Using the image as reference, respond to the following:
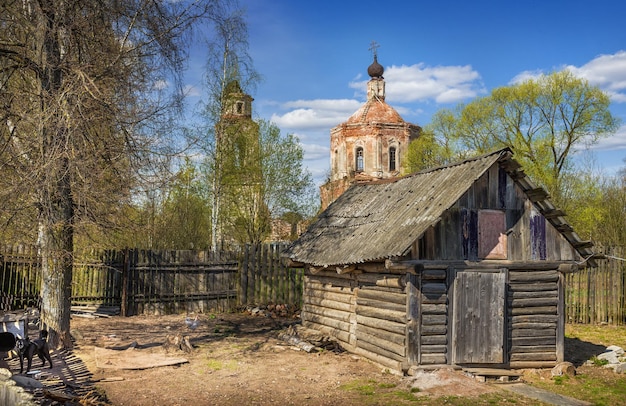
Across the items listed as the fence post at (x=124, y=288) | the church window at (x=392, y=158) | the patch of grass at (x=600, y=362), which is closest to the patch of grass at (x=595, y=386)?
the patch of grass at (x=600, y=362)

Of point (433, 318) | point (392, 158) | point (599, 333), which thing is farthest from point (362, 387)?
point (392, 158)

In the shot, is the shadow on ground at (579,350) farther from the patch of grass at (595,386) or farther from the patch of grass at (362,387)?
the patch of grass at (362,387)

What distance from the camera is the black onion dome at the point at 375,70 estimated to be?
47509mm

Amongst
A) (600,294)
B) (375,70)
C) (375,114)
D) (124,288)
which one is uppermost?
(375,70)

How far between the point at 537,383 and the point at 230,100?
15824mm

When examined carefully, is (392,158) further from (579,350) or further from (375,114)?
(579,350)

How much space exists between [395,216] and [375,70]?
121 feet

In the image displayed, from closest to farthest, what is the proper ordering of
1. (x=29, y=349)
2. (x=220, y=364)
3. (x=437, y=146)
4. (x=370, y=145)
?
(x=29, y=349) < (x=220, y=364) < (x=437, y=146) < (x=370, y=145)

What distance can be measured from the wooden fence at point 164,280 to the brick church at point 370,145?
2489 cm

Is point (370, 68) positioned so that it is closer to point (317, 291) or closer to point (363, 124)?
point (363, 124)

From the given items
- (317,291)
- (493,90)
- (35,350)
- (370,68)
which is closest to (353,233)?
(317,291)

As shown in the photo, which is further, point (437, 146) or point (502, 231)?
point (437, 146)

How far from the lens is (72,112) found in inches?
390

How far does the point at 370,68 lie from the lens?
4778 cm
